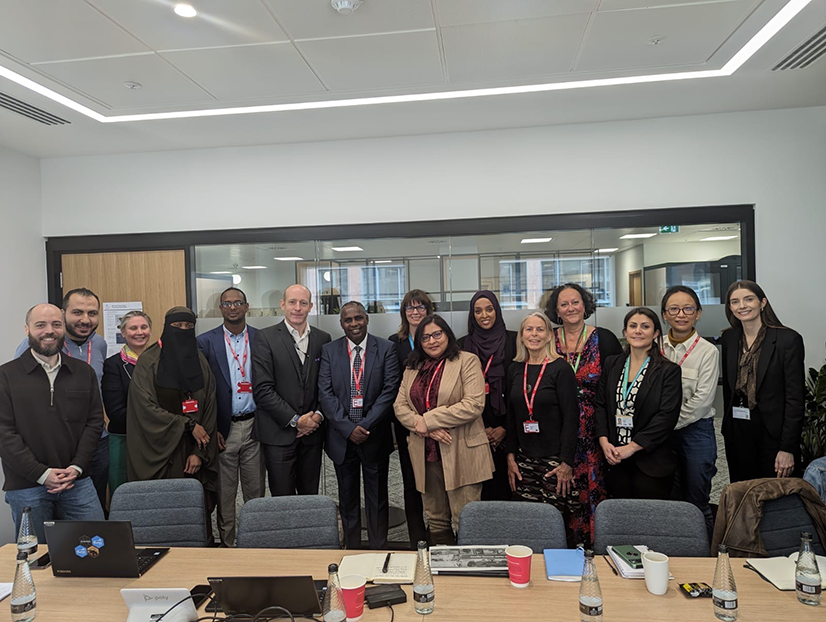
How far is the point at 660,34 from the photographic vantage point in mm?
2904

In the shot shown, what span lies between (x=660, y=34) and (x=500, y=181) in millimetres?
1733

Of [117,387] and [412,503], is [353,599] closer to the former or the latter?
[412,503]

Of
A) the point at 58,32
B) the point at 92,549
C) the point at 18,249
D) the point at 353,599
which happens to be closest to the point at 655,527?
the point at 353,599

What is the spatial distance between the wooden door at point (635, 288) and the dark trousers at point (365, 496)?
236 centimetres

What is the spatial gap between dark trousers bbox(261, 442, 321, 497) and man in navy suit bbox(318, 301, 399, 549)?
0.15 m

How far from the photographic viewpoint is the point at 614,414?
3.17 m

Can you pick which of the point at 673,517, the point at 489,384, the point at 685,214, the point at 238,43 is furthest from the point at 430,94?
the point at 673,517

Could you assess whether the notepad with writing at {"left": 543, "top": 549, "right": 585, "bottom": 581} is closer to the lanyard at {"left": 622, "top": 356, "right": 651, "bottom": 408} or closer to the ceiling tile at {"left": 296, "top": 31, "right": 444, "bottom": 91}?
the lanyard at {"left": 622, "top": 356, "right": 651, "bottom": 408}

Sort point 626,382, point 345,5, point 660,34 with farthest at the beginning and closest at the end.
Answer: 1. point 626,382
2. point 660,34
3. point 345,5

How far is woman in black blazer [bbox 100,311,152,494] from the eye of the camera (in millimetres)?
3607

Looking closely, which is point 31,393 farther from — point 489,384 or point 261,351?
point 489,384

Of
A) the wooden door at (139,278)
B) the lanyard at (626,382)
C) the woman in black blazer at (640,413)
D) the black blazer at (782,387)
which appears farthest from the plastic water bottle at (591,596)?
the wooden door at (139,278)

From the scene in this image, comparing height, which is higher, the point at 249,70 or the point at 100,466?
the point at 249,70

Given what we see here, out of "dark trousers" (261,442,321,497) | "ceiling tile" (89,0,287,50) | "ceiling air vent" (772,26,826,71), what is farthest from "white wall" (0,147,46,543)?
"ceiling air vent" (772,26,826,71)
